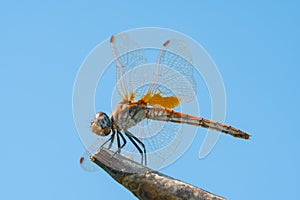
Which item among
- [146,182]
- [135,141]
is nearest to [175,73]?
[135,141]

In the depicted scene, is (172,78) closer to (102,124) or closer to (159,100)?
(159,100)

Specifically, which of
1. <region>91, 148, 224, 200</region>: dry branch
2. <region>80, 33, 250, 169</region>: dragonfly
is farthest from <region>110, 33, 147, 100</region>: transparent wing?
<region>91, 148, 224, 200</region>: dry branch

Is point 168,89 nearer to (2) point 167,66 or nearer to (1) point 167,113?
(1) point 167,113

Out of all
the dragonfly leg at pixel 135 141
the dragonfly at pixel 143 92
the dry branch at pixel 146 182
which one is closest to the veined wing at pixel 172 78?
the dragonfly at pixel 143 92

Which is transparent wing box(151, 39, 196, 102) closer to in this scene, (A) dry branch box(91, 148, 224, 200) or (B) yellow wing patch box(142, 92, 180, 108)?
(B) yellow wing patch box(142, 92, 180, 108)

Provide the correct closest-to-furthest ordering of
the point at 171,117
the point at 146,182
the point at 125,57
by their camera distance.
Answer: the point at 146,182
the point at 125,57
the point at 171,117

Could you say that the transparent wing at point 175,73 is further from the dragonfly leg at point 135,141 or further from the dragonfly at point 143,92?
the dragonfly leg at point 135,141

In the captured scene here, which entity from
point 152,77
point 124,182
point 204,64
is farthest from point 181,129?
point 124,182
